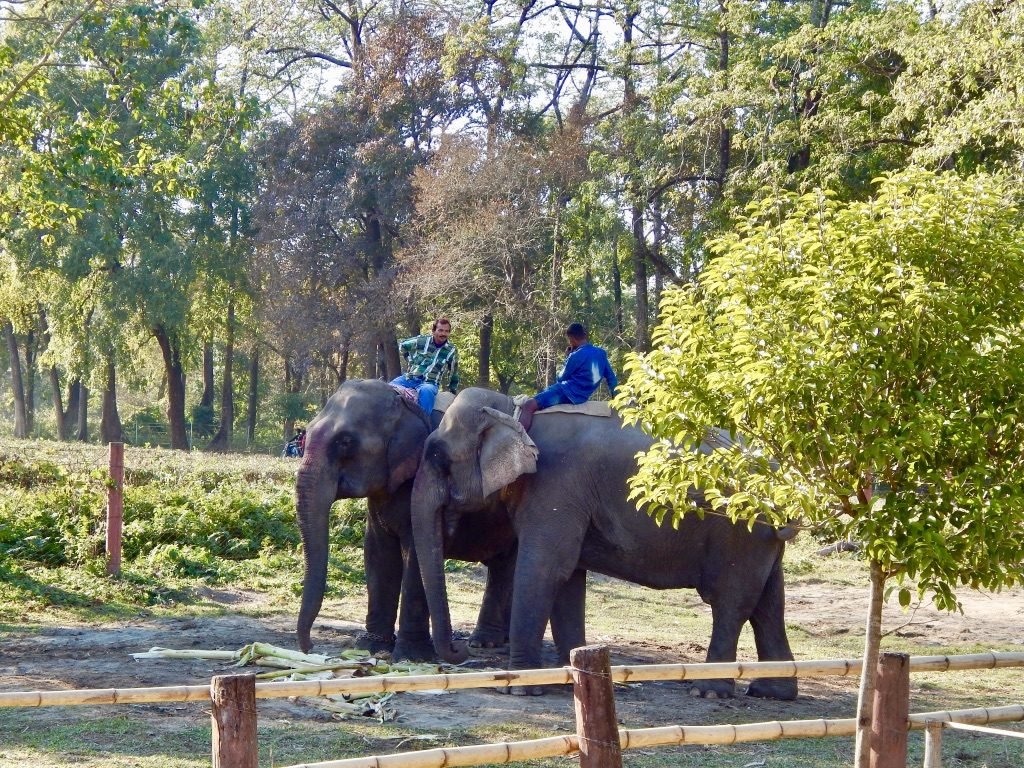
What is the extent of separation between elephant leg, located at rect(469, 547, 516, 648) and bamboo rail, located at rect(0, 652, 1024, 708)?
566cm

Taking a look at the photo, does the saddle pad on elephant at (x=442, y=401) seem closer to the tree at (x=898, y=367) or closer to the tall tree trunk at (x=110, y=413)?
the tree at (x=898, y=367)

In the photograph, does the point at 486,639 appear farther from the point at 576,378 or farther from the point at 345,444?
the point at 576,378

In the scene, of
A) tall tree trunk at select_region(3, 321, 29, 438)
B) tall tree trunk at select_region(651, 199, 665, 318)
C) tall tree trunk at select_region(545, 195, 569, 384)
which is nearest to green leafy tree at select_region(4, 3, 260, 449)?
tall tree trunk at select_region(3, 321, 29, 438)

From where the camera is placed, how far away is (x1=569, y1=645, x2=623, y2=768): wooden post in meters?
5.27

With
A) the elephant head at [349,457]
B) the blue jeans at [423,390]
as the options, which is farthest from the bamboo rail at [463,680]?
the blue jeans at [423,390]

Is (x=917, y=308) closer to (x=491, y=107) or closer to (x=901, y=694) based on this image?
(x=901, y=694)

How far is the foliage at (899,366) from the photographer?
4988mm

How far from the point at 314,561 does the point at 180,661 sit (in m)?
1.30

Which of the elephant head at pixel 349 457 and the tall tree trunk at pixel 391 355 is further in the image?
the tall tree trunk at pixel 391 355

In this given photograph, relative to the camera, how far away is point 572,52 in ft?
120

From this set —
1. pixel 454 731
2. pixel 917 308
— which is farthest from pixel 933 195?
pixel 454 731

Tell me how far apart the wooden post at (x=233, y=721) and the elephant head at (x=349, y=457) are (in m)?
5.06

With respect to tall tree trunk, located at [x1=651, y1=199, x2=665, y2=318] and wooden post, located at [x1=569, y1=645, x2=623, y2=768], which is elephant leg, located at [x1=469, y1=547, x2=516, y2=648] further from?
tall tree trunk, located at [x1=651, y1=199, x2=665, y2=318]

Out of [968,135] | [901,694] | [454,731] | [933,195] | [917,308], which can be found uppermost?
[968,135]
